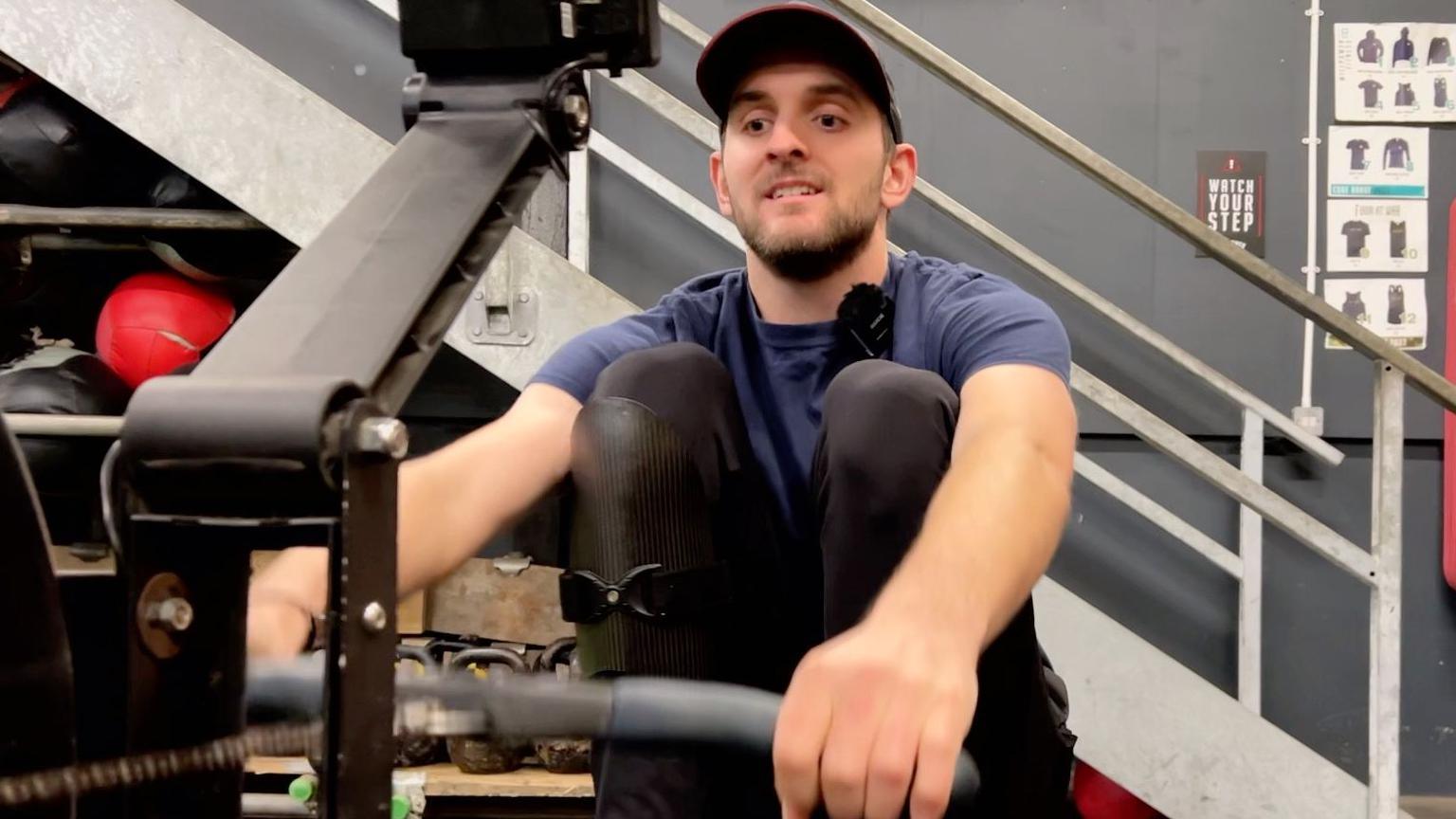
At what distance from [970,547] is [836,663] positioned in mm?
189

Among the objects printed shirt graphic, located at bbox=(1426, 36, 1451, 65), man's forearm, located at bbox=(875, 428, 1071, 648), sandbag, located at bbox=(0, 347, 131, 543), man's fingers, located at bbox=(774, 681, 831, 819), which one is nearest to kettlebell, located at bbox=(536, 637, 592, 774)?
sandbag, located at bbox=(0, 347, 131, 543)

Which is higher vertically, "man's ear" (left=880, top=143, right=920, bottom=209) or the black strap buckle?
"man's ear" (left=880, top=143, right=920, bottom=209)

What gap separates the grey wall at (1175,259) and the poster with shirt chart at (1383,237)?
38 mm

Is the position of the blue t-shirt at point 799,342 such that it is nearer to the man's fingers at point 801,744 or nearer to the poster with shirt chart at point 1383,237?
the man's fingers at point 801,744

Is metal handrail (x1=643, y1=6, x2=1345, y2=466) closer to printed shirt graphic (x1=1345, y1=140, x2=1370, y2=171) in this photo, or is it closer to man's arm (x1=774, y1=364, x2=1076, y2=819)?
printed shirt graphic (x1=1345, y1=140, x2=1370, y2=171)

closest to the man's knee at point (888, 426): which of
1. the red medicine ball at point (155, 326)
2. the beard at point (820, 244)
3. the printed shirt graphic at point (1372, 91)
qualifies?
the beard at point (820, 244)

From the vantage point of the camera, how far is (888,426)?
781 millimetres

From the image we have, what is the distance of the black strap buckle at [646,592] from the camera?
2.49 ft

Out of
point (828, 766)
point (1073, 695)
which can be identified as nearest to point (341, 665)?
point (828, 766)

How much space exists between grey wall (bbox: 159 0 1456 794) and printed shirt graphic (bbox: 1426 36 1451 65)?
0.05m

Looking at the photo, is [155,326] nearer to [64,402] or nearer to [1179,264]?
[64,402]

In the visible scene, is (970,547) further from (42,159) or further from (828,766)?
(42,159)

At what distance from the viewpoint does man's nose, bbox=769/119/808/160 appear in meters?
1.02

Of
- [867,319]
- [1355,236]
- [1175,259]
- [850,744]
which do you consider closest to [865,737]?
[850,744]
